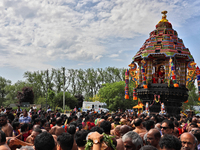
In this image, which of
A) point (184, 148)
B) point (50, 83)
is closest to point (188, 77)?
point (184, 148)

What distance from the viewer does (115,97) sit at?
46.8 m

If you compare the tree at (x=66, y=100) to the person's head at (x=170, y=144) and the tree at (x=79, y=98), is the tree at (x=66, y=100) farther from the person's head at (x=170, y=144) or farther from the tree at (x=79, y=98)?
the person's head at (x=170, y=144)

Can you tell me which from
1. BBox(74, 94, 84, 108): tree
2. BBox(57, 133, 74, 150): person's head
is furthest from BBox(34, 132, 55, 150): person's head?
BBox(74, 94, 84, 108): tree

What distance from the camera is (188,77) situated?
23.0 m

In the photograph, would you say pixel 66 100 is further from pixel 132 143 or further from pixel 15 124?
pixel 132 143

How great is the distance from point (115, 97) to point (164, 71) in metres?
23.6

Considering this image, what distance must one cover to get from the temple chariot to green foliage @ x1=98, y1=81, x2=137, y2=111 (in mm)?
22781

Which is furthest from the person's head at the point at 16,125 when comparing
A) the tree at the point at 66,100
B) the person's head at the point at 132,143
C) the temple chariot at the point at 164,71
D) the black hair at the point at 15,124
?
the tree at the point at 66,100

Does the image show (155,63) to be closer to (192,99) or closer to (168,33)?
(168,33)

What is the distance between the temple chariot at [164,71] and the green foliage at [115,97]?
22.8 meters

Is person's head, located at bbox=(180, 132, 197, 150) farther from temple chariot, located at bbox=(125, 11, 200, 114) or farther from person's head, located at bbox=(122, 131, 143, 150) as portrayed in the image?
temple chariot, located at bbox=(125, 11, 200, 114)

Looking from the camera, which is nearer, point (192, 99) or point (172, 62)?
point (172, 62)

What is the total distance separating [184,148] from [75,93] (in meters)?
57.8

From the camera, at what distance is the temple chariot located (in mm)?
21531
